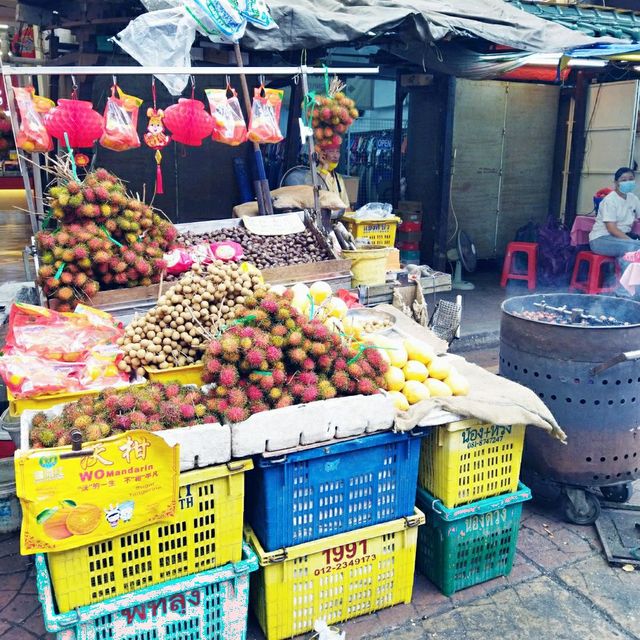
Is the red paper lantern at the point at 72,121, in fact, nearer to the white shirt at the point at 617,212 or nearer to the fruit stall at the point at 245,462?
the fruit stall at the point at 245,462

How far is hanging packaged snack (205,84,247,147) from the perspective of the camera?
15.9ft

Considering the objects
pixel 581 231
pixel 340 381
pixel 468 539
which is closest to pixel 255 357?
pixel 340 381

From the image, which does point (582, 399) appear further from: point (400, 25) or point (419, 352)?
point (400, 25)

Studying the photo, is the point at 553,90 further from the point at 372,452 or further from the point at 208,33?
the point at 372,452

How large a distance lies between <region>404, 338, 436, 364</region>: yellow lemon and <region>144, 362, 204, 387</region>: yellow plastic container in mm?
1091

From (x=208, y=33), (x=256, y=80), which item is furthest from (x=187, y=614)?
(x=256, y=80)

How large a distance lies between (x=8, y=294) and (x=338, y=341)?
3.00m

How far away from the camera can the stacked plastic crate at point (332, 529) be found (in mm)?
2896

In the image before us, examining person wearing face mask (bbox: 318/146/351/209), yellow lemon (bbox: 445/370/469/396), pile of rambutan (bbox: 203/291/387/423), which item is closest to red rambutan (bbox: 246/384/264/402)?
pile of rambutan (bbox: 203/291/387/423)

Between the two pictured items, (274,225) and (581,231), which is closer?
(274,225)

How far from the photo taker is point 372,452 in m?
3.04

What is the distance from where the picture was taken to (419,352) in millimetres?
3436

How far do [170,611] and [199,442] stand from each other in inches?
29.4

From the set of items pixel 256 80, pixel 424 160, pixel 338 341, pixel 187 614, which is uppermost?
pixel 256 80
